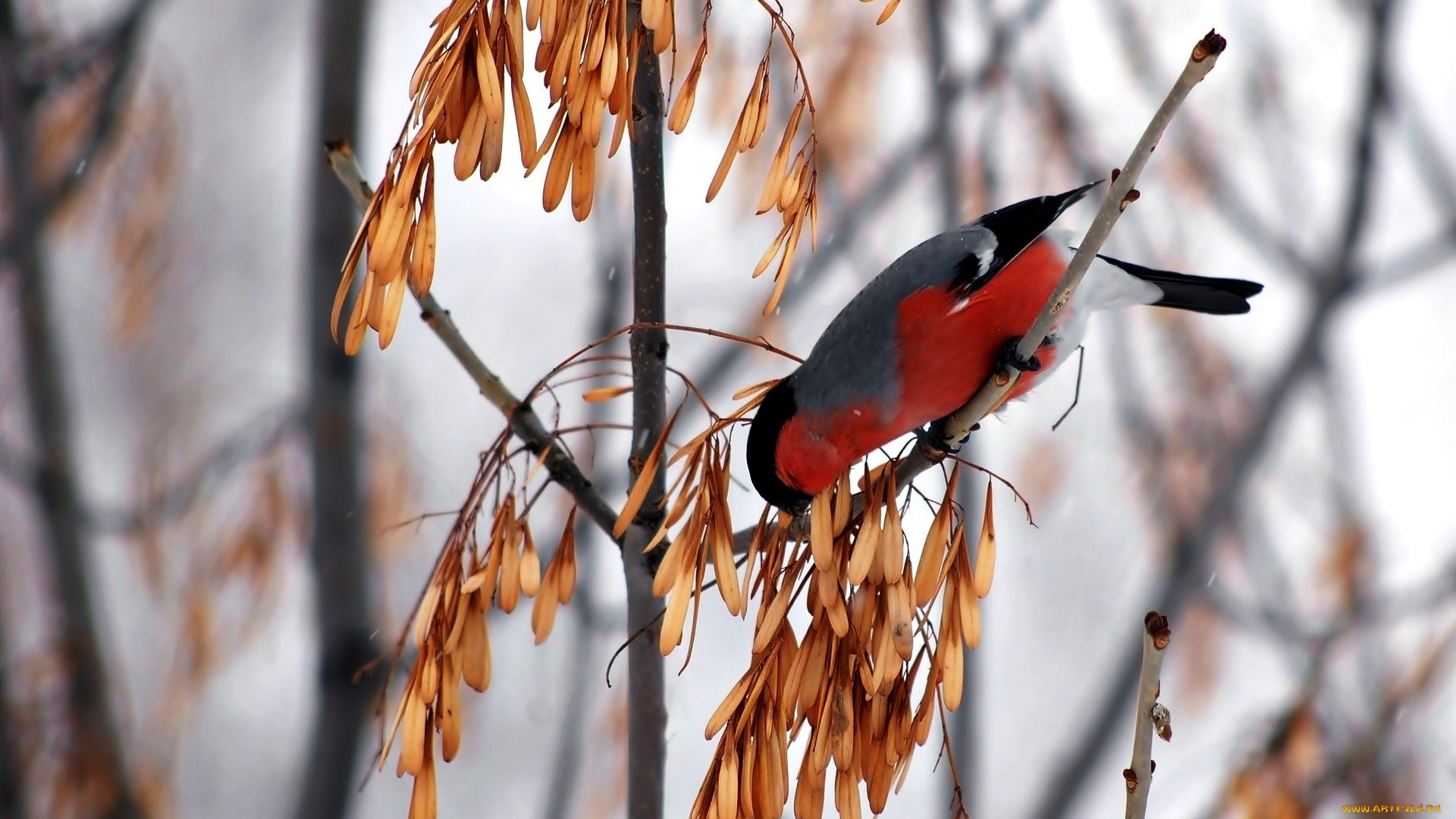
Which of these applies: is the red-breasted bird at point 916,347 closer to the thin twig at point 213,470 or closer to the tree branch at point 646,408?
the tree branch at point 646,408

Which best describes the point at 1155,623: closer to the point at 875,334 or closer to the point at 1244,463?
the point at 875,334

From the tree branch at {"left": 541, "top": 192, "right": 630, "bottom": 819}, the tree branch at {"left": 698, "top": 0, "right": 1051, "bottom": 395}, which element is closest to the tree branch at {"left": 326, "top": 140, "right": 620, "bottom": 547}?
the tree branch at {"left": 541, "top": 192, "right": 630, "bottom": 819}

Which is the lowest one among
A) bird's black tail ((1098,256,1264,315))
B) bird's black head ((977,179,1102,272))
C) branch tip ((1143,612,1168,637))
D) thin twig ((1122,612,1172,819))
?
thin twig ((1122,612,1172,819))

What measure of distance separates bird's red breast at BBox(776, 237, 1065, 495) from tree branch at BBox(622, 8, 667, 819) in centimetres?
15

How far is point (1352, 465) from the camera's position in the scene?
1.90 m

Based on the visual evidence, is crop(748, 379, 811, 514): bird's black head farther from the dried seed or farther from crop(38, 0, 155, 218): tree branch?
crop(38, 0, 155, 218): tree branch

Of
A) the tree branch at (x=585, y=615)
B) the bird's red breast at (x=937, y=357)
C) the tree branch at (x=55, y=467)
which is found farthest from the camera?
the tree branch at (x=585, y=615)

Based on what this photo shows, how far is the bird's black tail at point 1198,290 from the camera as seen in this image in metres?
1.17

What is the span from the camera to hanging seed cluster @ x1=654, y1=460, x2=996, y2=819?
25.5 inches

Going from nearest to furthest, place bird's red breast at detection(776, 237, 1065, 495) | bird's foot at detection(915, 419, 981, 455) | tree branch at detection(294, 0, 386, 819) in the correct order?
bird's foot at detection(915, 419, 981, 455) → bird's red breast at detection(776, 237, 1065, 495) → tree branch at detection(294, 0, 386, 819)

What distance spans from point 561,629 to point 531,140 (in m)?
1.67

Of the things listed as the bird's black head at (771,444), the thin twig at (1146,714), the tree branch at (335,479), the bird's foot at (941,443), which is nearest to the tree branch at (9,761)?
the tree branch at (335,479)

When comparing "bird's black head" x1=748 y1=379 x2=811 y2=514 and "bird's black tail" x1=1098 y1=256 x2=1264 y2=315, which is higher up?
"bird's black tail" x1=1098 y1=256 x2=1264 y2=315

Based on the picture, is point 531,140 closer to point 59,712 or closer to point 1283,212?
point 59,712
